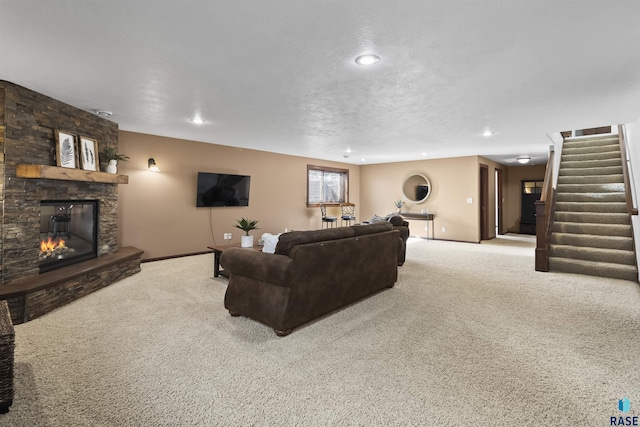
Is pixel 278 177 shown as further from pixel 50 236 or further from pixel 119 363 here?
pixel 119 363

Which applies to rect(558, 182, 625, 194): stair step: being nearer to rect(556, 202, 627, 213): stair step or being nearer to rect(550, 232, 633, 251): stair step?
rect(556, 202, 627, 213): stair step

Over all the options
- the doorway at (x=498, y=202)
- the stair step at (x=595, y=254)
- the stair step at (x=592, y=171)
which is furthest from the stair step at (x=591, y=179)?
the doorway at (x=498, y=202)

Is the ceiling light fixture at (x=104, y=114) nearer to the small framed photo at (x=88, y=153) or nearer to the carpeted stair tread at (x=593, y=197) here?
the small framed photo at (x=88, y=153)

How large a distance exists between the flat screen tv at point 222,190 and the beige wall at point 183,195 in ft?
0.51

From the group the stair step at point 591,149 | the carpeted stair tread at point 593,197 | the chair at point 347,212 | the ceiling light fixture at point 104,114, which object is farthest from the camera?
the chair at point 347,212

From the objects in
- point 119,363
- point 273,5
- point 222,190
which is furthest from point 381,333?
point 222,190

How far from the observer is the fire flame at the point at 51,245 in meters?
3.60

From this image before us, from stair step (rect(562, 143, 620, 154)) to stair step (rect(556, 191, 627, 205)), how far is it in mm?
1717

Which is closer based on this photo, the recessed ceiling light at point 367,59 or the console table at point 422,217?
the recessed ceiling light at point 367,59

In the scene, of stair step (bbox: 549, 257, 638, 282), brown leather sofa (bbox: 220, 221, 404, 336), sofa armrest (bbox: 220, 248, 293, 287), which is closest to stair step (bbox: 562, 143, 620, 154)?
stair step (bbox: 549, 257, 638, 282)

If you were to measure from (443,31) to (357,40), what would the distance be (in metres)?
0.58

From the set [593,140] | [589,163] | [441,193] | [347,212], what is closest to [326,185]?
[347,212]

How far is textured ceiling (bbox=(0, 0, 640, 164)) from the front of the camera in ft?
6.19

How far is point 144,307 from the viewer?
130 inches
